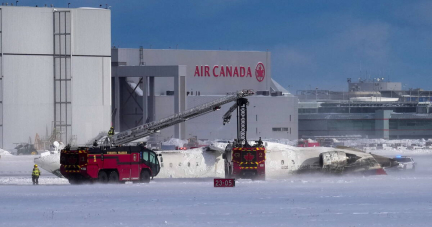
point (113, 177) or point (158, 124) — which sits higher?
point (158, 124)

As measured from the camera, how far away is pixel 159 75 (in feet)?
370

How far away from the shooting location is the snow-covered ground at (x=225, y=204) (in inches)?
1135

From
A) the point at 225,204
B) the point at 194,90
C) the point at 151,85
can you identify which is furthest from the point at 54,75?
the point at 225,204

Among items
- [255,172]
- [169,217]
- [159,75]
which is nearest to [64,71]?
[159,75]

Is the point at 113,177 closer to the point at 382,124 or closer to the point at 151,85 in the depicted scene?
the point at 151,85

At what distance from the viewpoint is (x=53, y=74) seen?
3846 inches

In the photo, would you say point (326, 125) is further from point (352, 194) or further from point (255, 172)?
point (352, 194)

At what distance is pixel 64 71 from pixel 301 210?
70.1 m

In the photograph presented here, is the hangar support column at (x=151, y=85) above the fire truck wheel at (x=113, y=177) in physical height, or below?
above

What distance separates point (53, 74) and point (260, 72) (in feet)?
145

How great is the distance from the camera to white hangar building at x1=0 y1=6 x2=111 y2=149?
9550cm

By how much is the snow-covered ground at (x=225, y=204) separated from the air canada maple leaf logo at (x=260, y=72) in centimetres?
8164

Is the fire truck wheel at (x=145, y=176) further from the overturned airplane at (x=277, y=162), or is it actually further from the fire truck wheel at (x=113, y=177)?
the overturned airplane at (x=277, y=162)

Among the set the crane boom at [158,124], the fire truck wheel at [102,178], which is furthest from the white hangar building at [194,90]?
the fire truck wheel at [102,178]
